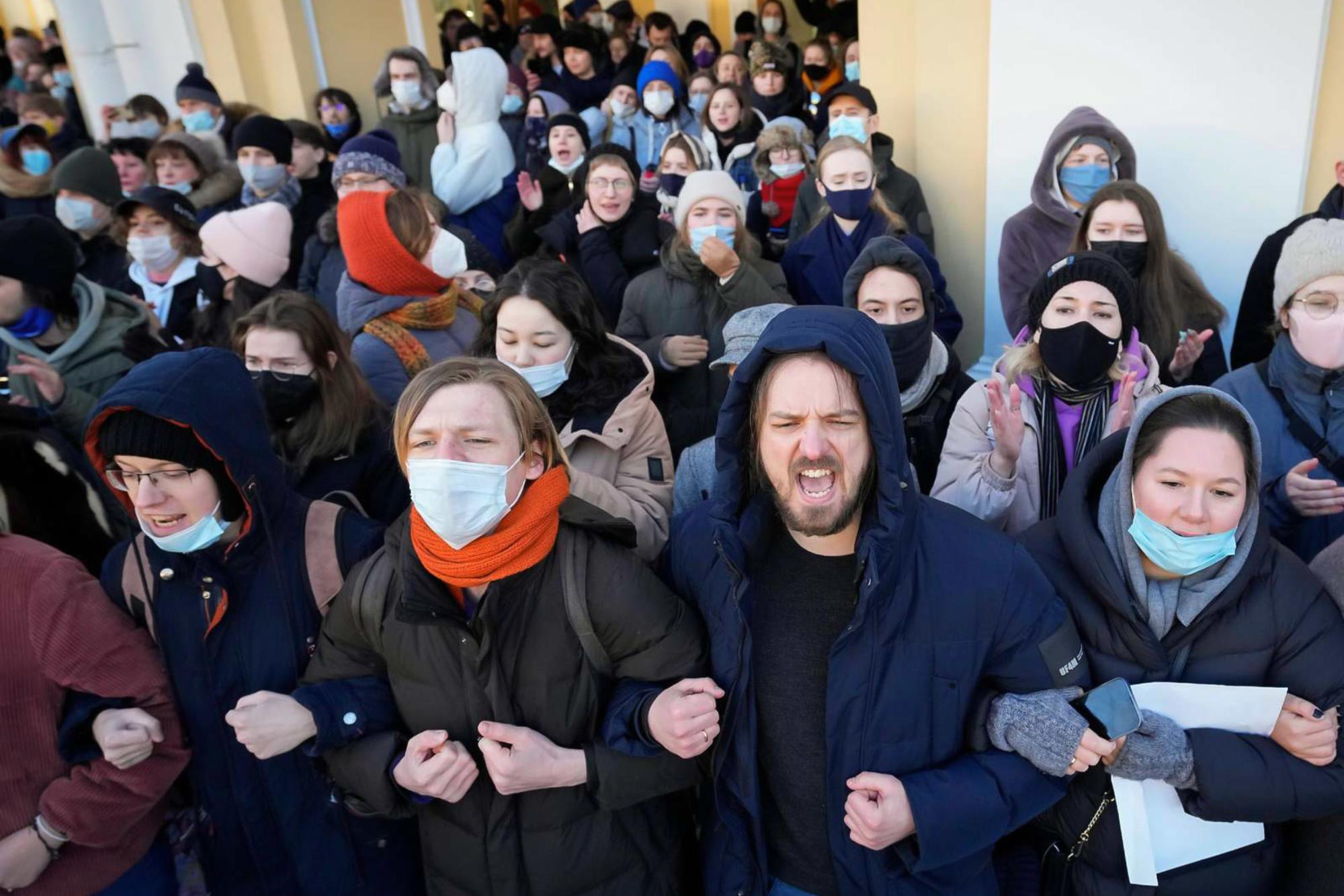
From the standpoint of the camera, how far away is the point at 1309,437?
286 cm

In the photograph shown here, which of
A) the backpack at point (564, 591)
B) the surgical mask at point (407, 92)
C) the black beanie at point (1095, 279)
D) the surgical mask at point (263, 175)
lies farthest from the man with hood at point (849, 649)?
the surgical mask at point (407, 92)

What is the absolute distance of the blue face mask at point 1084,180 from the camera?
14.4 feet

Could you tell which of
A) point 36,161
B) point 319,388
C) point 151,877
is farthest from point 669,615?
point 36,161

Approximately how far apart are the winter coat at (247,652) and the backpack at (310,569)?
0.03 feet

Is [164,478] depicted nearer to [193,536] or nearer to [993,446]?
[193,536]

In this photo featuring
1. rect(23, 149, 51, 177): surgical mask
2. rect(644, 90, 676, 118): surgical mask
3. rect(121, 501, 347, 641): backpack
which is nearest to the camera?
rect(121, 501, 347, 641): backpack

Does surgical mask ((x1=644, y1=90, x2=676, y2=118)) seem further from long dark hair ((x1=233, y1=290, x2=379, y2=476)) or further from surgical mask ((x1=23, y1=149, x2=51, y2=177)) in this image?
surgical mask ((x1=23, y1=149, x2=51, y2=177))

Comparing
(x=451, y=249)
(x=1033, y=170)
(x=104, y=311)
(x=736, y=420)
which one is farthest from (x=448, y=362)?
(x=1033, y=170)

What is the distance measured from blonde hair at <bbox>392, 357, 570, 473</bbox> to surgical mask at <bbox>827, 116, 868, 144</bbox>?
406 cm

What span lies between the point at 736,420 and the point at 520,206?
4714 millimetres

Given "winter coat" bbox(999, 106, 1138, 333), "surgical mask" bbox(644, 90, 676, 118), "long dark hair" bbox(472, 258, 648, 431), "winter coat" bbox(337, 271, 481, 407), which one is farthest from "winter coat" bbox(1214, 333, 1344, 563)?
"surgical mask" bbox(644, 90, 676, 118)

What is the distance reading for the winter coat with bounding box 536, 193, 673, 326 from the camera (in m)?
5.03

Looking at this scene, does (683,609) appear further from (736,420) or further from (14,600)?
(14,600)

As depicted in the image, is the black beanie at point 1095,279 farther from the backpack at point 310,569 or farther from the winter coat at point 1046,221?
the backpack at point 310,569
